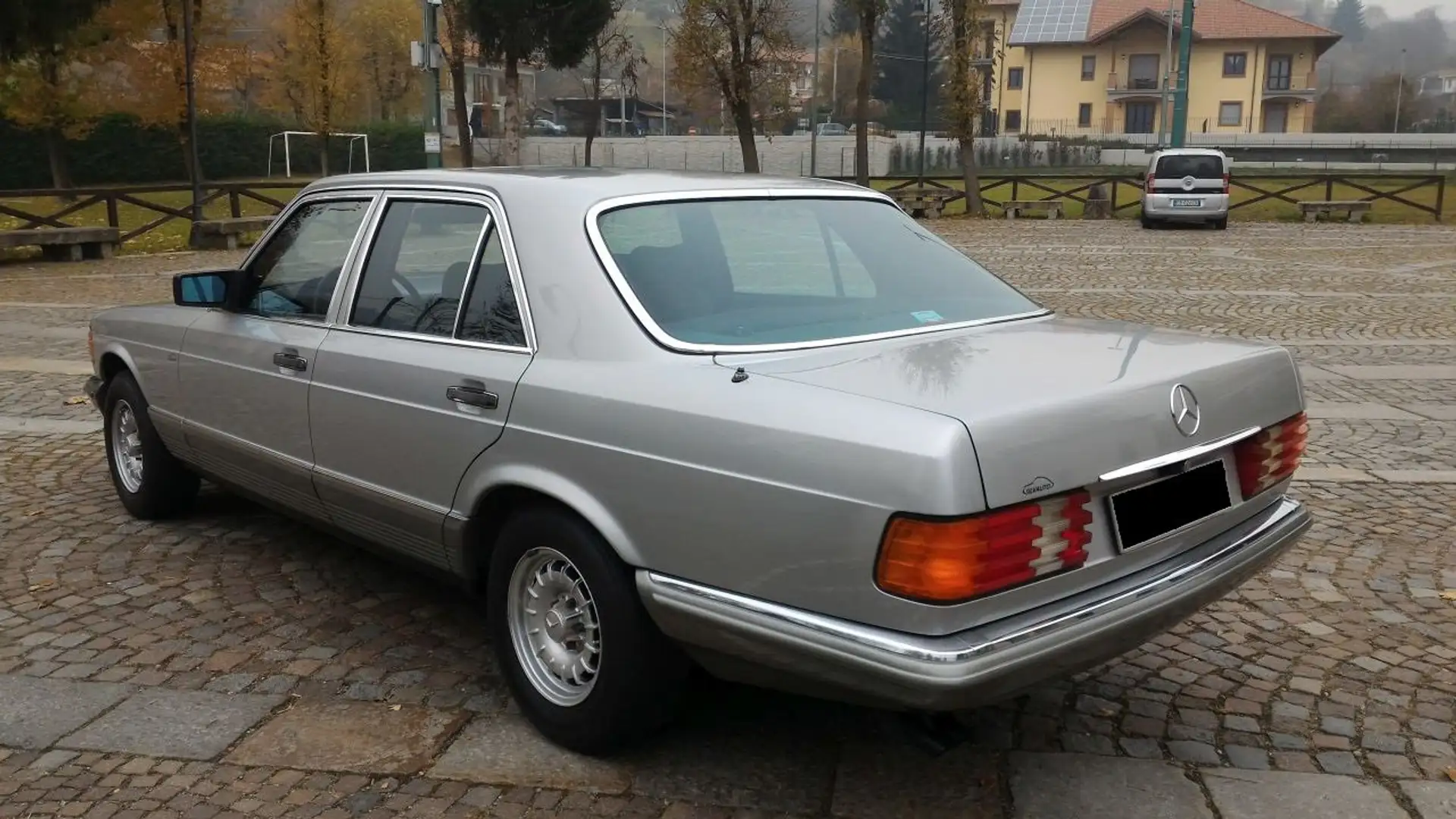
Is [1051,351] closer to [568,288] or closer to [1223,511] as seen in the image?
[1223,511]

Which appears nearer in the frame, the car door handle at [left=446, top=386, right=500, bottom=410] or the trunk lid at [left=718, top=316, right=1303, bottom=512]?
the trunk lid at [left=718, top=316, right=1303, bottom=512]

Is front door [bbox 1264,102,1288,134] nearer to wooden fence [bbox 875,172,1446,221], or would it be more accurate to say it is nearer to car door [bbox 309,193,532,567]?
wooden fence [bbox 875,172,1446,221]

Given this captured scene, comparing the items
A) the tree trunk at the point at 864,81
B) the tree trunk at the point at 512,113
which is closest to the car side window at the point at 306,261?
the tree trunk at the point at 512,113

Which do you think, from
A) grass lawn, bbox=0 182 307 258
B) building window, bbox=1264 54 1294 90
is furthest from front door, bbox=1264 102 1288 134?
grass lawn, bbox=0 182 307 258

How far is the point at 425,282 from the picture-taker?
13.5ft

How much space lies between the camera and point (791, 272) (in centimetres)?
400

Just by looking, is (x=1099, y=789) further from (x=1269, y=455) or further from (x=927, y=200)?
(x=927, y=200)

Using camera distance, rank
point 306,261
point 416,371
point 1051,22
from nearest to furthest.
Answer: point 416,371
point 306,261
point 1051,22

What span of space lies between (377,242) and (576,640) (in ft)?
5.45

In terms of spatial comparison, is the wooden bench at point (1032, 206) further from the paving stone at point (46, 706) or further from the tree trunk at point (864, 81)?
the paving stone at point (46, 706)

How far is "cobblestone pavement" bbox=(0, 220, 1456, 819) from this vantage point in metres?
3.29

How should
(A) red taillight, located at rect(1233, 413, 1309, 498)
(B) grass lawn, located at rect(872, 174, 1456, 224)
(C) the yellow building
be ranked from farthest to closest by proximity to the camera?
(C) the yellow building < (B) grass lawn, located at rect(872, 174, 1456, 224) < (A) red taillight, located at rect(1233, 413, 1309, 498)

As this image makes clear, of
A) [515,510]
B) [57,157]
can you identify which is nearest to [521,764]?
[515,510]

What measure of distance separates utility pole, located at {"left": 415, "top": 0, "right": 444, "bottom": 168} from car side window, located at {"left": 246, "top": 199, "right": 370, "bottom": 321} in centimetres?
1907
